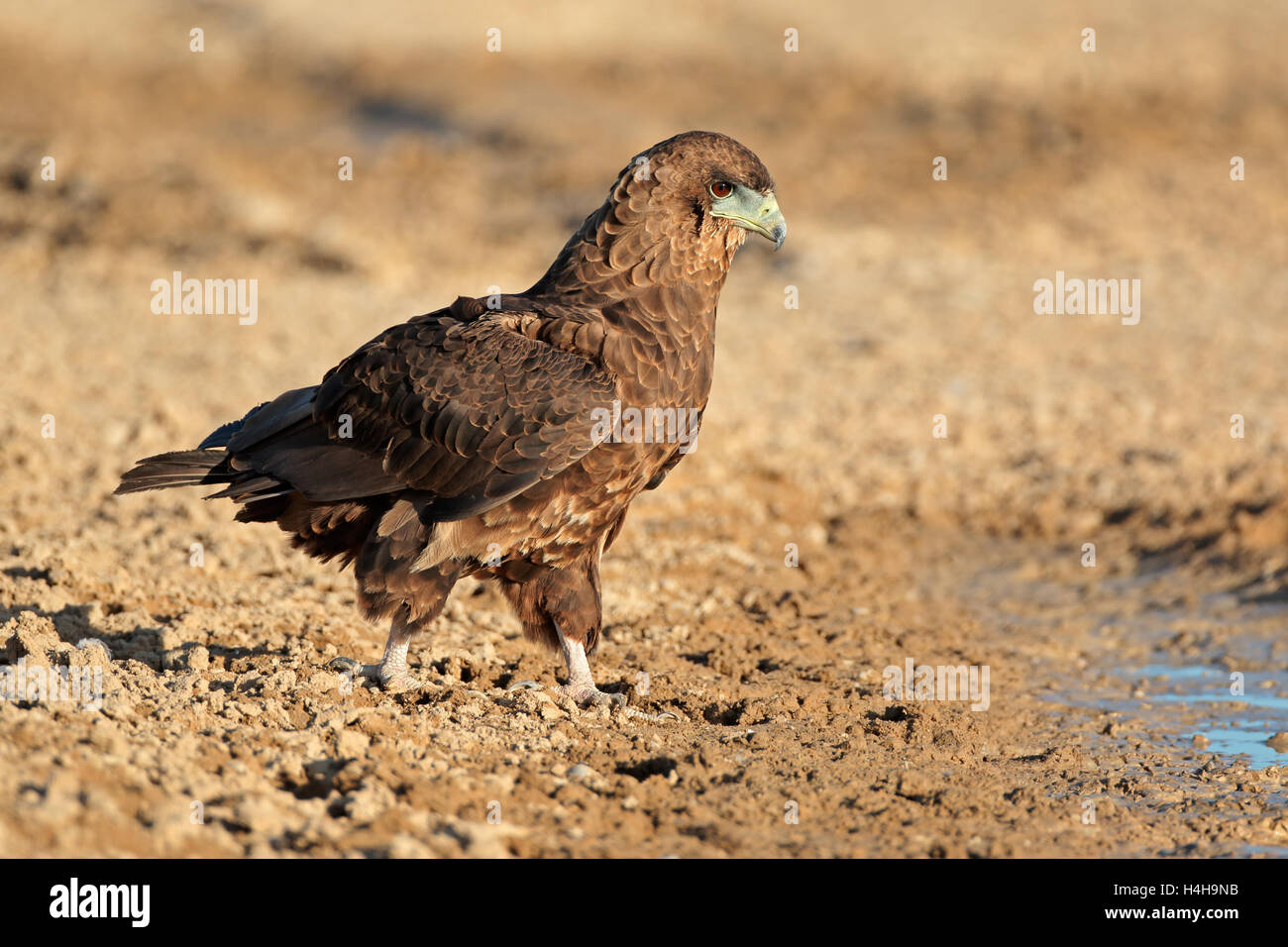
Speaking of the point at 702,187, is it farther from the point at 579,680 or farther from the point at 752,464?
the point at 752,464

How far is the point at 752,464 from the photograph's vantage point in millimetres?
9844

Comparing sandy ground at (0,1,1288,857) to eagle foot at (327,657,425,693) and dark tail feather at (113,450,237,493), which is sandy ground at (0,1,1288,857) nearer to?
eagle foot at (327,657,425,693)

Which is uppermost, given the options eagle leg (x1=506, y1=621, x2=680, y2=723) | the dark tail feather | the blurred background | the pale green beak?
the blurred background

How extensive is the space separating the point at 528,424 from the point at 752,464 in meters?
4.75

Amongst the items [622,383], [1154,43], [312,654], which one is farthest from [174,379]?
[1154,43]

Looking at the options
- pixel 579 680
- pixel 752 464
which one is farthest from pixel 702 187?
pixel 752 464

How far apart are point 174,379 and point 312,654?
208 inches

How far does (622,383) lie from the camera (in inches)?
212

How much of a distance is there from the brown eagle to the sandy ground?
54 cm

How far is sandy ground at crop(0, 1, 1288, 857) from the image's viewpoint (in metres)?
4.55

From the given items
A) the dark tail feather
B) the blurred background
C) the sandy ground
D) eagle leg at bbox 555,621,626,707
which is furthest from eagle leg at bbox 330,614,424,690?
the blurred background

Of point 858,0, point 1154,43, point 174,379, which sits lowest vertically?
point 174,379

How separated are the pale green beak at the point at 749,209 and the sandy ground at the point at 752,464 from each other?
1.91 meters

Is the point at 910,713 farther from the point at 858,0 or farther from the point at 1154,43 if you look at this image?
the point at 858,0
